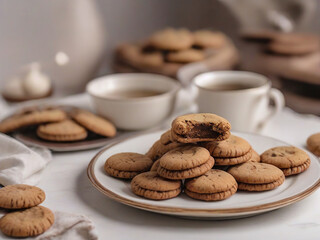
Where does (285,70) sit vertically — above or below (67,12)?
below

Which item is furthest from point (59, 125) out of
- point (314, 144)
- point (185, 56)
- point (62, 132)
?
point (185, 56)

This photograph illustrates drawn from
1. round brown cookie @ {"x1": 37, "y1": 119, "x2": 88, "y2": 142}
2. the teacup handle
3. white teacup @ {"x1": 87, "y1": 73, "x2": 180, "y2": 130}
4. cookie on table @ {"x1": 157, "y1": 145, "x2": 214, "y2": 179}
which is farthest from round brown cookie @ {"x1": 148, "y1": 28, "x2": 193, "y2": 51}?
cookie on table @ {"x1": 157, "y1": 145, "x2": 214, "y2": 179}

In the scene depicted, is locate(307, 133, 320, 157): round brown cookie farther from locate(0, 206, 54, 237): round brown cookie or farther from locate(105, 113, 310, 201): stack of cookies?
locate(0, 206, 54, 237): round brown cookie

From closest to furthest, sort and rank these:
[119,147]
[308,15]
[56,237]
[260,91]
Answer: [56,237], [119,147], [260,91], [308,15]

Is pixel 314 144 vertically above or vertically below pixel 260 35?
below

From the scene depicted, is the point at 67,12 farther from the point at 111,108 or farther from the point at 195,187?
the point at 195,187

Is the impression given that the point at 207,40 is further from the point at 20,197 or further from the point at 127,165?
the point at 20,197

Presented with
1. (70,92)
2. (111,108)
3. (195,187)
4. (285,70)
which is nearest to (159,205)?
(195,187)
